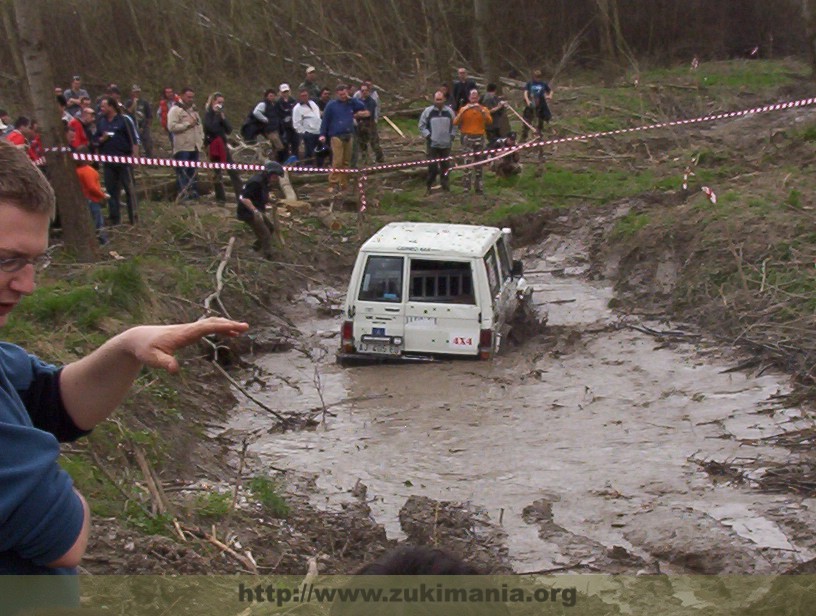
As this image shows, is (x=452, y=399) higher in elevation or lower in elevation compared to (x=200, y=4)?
lower

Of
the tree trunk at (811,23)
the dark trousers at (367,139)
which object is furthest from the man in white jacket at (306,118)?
the tree trunk at (811,23)

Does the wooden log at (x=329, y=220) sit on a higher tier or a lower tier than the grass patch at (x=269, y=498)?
lower

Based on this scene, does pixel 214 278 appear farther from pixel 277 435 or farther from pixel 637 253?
pixel 637 253

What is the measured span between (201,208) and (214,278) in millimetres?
4046

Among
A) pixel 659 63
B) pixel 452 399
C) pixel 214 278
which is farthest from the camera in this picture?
pixel 659 63

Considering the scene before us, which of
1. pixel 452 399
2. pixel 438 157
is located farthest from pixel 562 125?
pixel 452 399

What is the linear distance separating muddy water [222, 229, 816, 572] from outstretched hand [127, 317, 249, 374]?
5.59 m

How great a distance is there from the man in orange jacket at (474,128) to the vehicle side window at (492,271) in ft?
27.0

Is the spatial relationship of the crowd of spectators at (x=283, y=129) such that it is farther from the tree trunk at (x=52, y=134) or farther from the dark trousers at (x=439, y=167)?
the tree trunk at (x=52, y=134)

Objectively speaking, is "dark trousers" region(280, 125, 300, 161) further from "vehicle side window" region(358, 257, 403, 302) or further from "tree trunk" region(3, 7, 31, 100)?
"tree trunk" region(3, 7, 31, 100)

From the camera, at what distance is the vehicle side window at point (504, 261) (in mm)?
13866

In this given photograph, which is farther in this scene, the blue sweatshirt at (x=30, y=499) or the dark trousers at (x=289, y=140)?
the dark trousers at (x=289, y=140)

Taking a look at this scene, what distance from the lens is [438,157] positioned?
22.2 metres

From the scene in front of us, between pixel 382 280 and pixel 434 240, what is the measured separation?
75 centimetres
